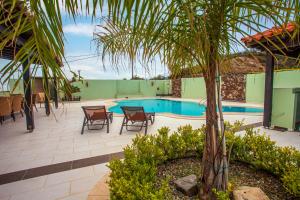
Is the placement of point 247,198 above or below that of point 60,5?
below

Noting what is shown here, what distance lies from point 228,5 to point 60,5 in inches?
39.9

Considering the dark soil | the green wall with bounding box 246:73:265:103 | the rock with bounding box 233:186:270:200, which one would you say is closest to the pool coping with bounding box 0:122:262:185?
the dark soil

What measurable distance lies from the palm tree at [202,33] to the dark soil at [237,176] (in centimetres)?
42

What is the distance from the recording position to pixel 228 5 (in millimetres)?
1129

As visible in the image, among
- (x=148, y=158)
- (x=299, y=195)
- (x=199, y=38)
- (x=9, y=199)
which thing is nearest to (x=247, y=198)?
(x=299, y=195)

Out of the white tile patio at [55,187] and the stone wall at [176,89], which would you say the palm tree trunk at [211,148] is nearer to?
the white tile patio at [55,187]

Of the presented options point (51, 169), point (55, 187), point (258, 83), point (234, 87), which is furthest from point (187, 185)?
point (234, 87)

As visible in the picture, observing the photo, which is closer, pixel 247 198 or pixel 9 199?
pixel 247 198

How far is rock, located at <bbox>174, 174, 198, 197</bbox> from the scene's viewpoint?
1781 millimetres

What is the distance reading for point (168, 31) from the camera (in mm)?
1111

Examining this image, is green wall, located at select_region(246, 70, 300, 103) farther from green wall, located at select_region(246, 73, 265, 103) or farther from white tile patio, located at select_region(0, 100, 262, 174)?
white tile patio, located at select_region(0, 100, 262, 174)

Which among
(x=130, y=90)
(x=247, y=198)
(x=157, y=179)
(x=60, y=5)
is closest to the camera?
(x=60, y=5)

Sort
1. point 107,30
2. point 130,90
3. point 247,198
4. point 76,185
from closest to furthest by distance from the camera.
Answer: point 247,198 < point 107,30 < point 76,185 < point 130,90

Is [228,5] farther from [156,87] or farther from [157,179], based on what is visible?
[156,87]
